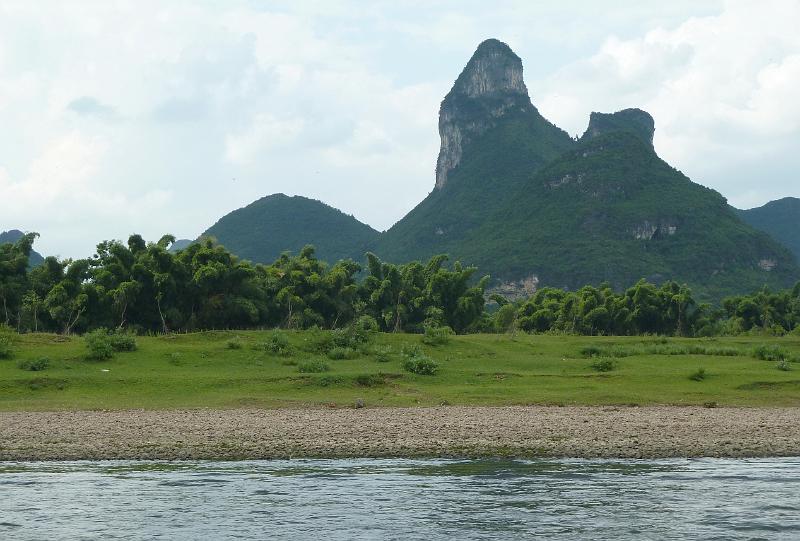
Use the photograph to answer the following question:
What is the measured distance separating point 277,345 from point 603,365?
68.0ft

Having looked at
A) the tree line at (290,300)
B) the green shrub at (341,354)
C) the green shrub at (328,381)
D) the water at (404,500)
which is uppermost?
the tree line at (290,300)

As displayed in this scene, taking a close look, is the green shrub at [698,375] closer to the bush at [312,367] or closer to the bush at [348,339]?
the bush at [312,367]

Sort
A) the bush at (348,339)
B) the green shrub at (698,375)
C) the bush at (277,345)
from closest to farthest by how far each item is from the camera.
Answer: the green shrub at (698,375), the bush at (277,345), the bush at (348,339)

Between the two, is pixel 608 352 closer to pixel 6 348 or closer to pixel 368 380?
pixel 368 380

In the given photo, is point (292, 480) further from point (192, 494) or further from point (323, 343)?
point (323, 343)

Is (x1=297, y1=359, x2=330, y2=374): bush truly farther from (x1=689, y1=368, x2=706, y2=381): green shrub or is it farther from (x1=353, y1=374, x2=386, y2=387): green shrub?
(x1=689, y1=368, x2=706, y2=381): green shrub

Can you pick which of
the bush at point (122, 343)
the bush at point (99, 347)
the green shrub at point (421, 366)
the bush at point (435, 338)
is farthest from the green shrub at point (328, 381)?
the bush at point (435, 338)

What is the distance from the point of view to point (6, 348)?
161ft

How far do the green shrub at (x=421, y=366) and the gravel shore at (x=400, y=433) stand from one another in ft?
33.3

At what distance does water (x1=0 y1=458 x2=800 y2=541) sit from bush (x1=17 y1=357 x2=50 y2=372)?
21.0m

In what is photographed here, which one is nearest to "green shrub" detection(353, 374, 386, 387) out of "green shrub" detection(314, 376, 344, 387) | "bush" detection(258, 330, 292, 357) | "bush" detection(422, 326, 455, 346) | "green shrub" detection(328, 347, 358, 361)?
"green shrub" detection(314, 376, 344, 387)

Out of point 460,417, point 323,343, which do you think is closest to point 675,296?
point 323,343

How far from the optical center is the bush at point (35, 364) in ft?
151

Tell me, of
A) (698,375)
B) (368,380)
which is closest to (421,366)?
(368,380)
